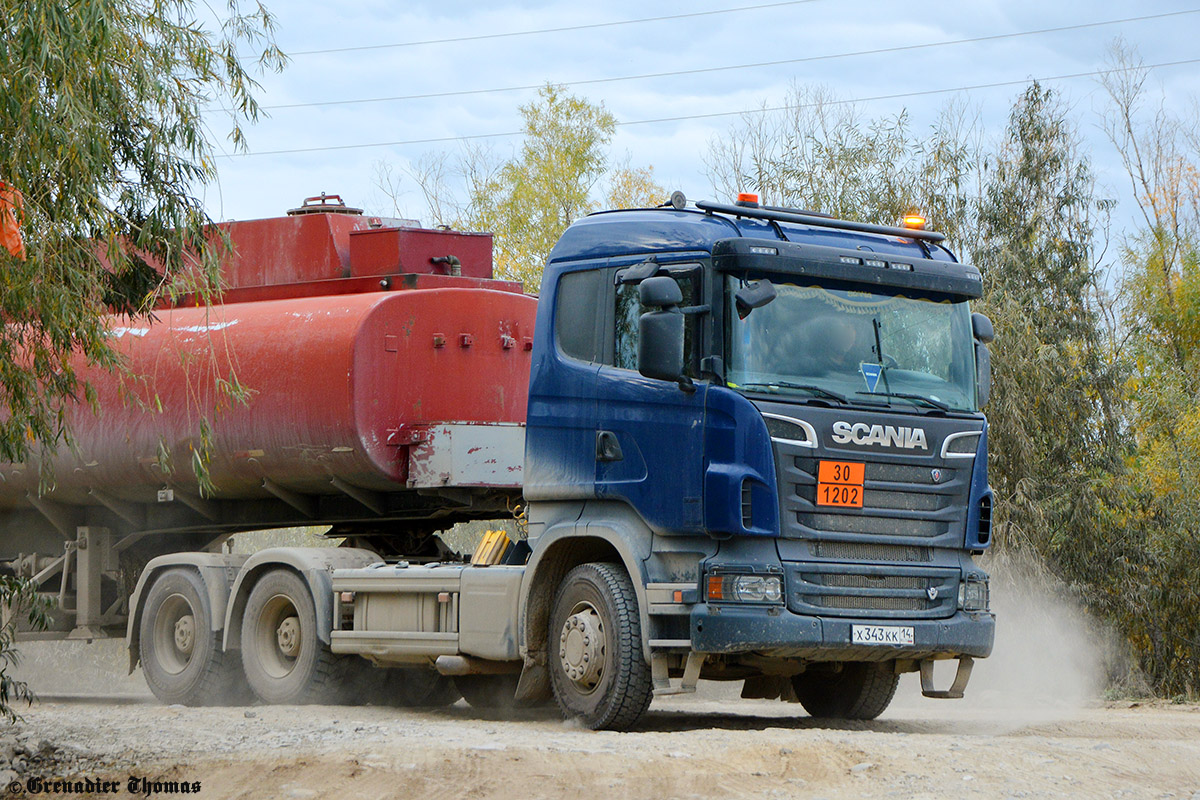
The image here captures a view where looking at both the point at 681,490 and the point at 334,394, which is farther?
the point at 334,394

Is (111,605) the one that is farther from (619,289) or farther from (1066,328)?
(1066,328)

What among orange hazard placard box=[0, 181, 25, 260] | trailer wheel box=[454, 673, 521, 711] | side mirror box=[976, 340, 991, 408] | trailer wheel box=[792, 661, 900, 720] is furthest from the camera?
trailer wheel box=[454, 673, 521, 711]

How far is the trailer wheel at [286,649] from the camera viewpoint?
12344 mm

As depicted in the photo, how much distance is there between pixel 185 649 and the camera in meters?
13.4

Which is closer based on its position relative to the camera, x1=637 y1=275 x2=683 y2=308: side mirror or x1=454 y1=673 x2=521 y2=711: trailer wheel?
x1=637 y1=275 x2=683 y2=308: side mirror

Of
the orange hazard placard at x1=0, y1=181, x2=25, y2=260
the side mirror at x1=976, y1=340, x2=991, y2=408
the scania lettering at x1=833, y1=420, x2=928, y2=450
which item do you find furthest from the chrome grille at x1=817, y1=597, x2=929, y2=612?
the orange hazard placard at x1=0, y1=181, x2=25, y2=260

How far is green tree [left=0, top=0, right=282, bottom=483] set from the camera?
7.78 meters

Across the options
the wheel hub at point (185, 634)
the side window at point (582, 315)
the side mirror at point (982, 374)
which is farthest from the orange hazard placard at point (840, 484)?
the wheel hub at point (185, 634)

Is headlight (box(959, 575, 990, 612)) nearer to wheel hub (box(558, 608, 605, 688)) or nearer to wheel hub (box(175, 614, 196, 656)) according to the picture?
wheel hub (box(558, 608, 605, 688))

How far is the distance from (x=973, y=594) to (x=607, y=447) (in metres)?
2.61

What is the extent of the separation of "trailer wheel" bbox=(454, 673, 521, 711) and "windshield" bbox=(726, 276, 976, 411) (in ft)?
15.8

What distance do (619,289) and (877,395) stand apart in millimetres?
1833

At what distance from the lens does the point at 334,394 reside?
1191cm

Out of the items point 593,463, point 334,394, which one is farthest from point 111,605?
point 593,463
